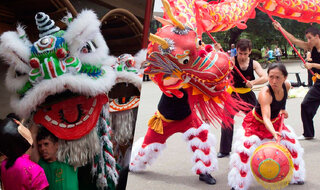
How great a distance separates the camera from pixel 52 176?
2.20 feet

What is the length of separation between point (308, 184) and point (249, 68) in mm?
1229

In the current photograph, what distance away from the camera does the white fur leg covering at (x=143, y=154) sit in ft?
9.62

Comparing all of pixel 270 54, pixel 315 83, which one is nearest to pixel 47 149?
pixel 315 83

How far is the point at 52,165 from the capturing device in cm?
69

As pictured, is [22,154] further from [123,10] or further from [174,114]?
[174,114]

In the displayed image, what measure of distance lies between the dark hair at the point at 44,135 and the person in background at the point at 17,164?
0.17 ft

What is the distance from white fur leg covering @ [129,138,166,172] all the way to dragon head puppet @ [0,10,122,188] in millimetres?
2173

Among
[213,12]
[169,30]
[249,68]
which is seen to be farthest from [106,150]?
[249,68]

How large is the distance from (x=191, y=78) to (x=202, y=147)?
2.48 ft

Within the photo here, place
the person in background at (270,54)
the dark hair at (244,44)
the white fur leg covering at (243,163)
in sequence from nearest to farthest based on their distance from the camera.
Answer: the white fur leg covering at (243,163)
the dark hair at (244,44)
the person in background at (270,54)

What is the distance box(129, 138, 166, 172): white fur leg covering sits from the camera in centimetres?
293

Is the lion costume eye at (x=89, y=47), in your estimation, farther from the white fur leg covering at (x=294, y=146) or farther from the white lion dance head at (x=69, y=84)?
the white fur leg covering at (x=294, y=146)

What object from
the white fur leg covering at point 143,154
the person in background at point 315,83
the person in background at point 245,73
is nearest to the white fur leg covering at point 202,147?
the white fur leg covering at point 143,154

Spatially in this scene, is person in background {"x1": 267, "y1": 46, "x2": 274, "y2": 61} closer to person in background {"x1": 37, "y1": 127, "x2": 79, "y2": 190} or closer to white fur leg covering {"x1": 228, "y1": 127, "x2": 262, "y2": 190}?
white fur leg covering {"x1": 228, "y1": 127, "x2": 262, "y2": 190}
